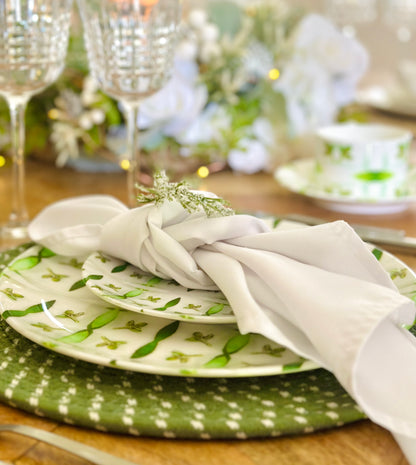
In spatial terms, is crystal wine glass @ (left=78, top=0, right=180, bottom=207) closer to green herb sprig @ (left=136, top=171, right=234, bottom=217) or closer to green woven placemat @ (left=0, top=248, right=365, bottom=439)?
green herb sprig @ (left=136, top=171, right=234, bottom=217)

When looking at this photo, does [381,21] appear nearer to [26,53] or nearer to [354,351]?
[26,53]

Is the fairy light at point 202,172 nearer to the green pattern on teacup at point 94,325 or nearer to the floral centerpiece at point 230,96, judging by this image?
the floral centerpiece at point 230,96

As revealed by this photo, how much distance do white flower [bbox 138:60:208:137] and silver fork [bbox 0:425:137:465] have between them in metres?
0.62

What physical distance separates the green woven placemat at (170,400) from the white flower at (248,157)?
601 mm

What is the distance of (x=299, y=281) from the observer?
417mm

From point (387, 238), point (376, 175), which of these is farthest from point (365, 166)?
point (387, 238)

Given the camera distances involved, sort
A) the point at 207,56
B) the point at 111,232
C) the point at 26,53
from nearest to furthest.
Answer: the point at 111,232 < the point at 26,53 < the point at 207,56

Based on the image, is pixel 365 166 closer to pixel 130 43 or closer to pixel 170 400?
pixel 130 43

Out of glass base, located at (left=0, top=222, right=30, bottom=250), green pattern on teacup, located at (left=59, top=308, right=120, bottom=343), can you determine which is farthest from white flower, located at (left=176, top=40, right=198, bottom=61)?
green pattern on teacup, located at (left=59, top=308, right=120, bottom=343)

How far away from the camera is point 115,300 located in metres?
0.44

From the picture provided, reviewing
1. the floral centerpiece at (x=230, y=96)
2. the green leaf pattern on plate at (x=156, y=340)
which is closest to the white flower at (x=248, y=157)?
the floral centerpiece at (x=230, y=96)

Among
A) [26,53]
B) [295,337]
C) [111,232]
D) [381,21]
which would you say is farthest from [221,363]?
[381,21]

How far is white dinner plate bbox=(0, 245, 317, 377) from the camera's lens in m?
0.39

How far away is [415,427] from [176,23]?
53cm
